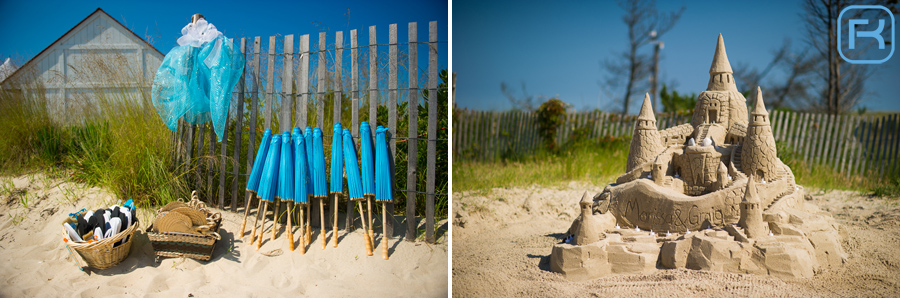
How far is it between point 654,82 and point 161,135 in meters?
6.89

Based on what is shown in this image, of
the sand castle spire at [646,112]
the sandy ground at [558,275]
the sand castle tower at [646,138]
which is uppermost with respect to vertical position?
the sand castle spire at [646,112]

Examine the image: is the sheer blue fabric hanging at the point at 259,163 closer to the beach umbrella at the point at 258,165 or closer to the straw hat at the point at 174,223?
the beach umbrella at the point at 258,165

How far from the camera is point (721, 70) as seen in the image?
4082mm

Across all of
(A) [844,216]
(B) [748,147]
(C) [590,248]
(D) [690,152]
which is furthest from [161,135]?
(A) [844,216]

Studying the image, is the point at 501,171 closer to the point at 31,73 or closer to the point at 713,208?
the point at 713,208

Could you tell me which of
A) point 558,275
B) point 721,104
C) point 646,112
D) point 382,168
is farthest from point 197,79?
point 721,104

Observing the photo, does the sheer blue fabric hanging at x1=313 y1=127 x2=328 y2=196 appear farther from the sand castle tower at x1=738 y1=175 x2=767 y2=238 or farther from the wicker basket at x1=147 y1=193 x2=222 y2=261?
the sand castle tower at x1=738 y1=175 x2=767 y2=238

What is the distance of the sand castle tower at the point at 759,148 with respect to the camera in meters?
3.62

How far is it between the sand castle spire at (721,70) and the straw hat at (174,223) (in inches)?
164

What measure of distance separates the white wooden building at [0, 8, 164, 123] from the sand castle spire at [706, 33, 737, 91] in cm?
476

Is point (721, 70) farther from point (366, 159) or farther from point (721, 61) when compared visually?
point (366, 159)

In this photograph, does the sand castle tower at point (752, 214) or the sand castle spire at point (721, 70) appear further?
the sand castle spire at point (721, 70)

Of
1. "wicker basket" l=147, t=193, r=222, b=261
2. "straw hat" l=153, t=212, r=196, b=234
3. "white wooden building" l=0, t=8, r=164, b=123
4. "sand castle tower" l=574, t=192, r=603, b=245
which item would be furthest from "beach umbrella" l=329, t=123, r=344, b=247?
"white wooden building" l=0, t=8, r=164, b=123

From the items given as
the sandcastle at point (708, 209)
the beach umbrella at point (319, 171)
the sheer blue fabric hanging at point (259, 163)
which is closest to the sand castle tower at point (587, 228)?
the sandcastle at point (708, 209)
